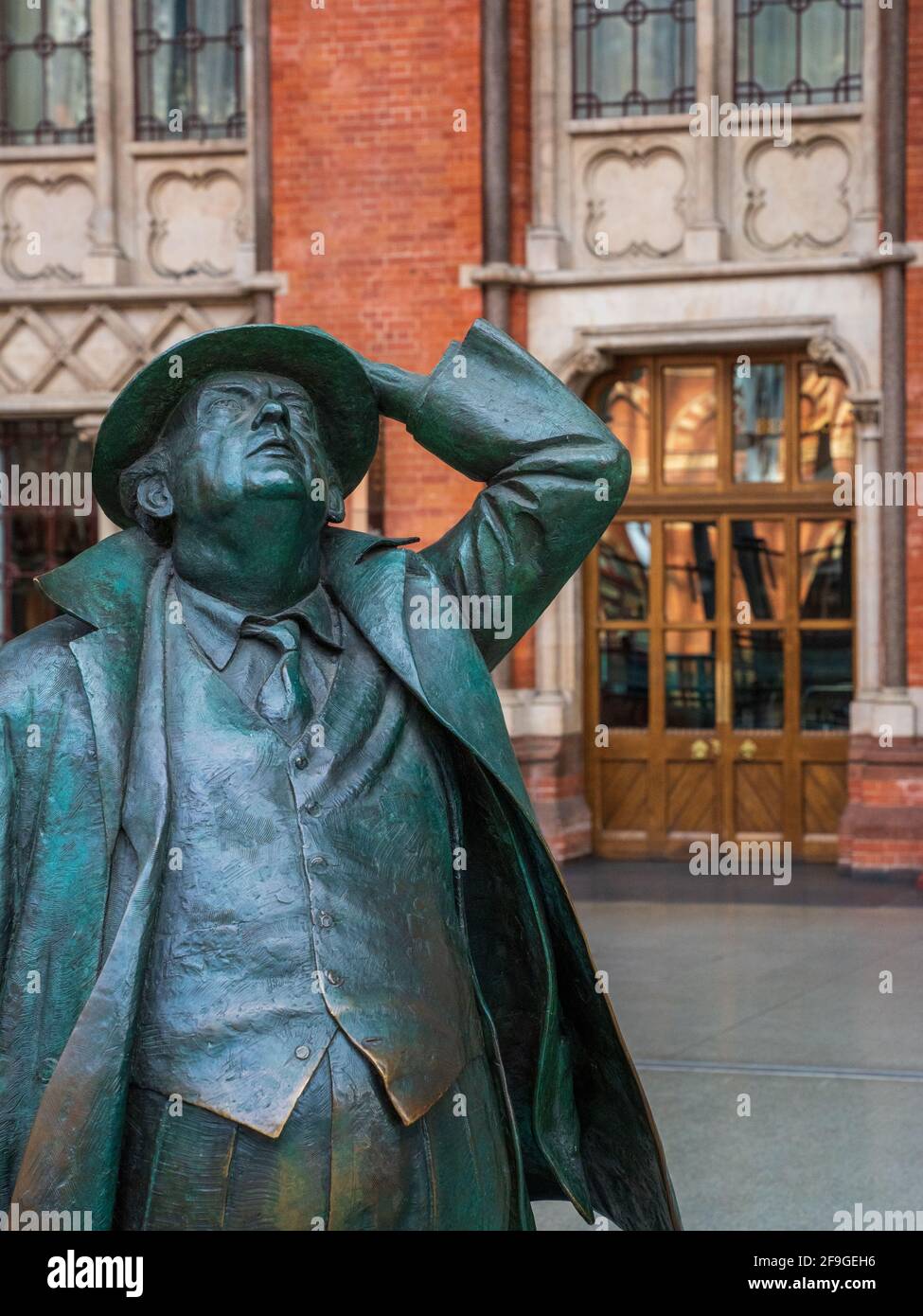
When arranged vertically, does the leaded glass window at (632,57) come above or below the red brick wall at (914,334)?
above

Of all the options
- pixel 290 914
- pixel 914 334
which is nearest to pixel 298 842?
pixel 290 914

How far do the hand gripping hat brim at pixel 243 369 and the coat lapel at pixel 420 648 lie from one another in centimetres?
14

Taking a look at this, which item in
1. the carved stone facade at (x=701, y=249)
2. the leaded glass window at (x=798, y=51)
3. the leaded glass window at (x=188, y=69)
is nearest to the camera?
the carved stone facade at (x=701, y=249)

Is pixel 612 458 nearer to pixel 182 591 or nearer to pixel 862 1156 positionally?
pixel 182 591

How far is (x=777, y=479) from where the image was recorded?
1270 centimetres

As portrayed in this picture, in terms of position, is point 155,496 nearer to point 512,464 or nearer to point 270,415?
point 270,415

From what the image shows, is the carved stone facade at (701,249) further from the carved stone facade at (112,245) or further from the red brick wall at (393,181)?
the carved stone facade at (112,245)

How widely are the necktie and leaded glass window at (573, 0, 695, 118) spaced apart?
1096 centimetres

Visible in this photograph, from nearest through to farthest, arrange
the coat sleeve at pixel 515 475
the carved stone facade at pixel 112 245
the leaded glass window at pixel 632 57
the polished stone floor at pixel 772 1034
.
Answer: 1. the coat sleeve at pixel 515 475
2. the polished stone floor at pixel 772 1034
3. the leaded glass window at pixel 632 57
4. the carved stone facade at pixel 112 245

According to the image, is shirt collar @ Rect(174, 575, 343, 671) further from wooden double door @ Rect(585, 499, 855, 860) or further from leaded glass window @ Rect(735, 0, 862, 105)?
leaded glass window @ Rect(735, 0, 862, 105)

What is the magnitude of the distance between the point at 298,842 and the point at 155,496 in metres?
0.57

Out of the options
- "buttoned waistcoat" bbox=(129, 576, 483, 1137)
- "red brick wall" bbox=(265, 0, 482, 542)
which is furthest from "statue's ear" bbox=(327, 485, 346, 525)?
"red brick wall" bbox=(265, 0, 482, 542)

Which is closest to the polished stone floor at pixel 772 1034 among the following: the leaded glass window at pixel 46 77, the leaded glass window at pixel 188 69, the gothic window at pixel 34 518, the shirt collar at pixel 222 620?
the shirt collar at pixel 222 620

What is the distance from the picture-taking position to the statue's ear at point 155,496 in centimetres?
250
